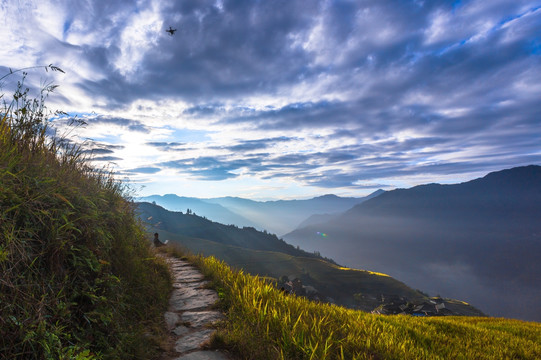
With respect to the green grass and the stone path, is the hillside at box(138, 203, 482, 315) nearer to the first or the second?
the stone path

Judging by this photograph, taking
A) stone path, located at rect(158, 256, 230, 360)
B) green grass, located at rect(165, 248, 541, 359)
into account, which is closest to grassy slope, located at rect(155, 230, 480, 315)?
green grass, located at rect(165, 248, 541, 359)

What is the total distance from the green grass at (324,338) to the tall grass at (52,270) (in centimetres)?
133

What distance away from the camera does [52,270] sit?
297cm

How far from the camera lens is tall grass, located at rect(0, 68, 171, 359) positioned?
2375 mm

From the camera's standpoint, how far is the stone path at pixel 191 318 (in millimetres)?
3737

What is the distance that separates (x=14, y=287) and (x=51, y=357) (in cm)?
69

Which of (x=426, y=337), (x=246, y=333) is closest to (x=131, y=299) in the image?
(x=246, y=333)

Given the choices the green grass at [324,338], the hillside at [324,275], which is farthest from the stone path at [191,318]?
the hillside at [324,275]

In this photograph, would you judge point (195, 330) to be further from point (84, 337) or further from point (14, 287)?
point (14, 287)

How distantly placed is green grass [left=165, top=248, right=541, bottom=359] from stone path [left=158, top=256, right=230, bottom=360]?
272 mm

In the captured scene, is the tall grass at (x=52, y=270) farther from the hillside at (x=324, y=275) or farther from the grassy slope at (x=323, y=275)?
the grassy slope at (x=323, y=275)

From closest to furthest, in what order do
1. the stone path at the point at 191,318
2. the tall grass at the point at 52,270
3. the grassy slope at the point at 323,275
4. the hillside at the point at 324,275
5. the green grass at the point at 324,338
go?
the tall grass at the point at 52,270
the green grass at the point at 324,338
the stone path at the point at 191,318
the hillside at the point at 324,275
the grassy slope at the point at 323,275

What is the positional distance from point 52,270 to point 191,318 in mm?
2775

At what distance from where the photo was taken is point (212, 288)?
271 inches
